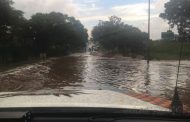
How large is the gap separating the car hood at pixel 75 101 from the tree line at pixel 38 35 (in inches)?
2145

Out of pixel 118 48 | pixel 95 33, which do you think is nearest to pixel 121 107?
pixel 118 48

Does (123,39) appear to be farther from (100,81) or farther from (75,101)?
(75,101)

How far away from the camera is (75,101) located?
3.86m

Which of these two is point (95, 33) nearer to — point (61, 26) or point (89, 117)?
point (61, 26)

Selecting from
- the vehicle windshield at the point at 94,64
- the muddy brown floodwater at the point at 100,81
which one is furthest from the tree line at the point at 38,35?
the muddy brown floodwater at the point at 100,81

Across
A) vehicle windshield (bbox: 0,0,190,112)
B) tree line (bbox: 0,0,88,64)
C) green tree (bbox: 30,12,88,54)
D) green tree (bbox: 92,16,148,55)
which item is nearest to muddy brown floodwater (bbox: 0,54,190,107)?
vehicle windshield (bbox: 0,0,190,112)

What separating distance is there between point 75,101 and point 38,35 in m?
93.8

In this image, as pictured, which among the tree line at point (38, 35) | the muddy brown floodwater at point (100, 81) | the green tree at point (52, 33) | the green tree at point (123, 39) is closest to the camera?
the muddy brown floodwater at point (100, 81)

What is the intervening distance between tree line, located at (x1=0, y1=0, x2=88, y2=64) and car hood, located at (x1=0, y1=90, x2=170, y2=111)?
54.5 m

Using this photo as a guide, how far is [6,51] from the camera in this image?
57.7 m

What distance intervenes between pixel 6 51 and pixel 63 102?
180 ft

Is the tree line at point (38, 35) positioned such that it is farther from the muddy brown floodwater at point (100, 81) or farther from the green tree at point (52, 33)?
the muddy brown floodwater at point (100, 81)

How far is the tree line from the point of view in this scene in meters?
60.9

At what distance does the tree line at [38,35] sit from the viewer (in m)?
60.9
